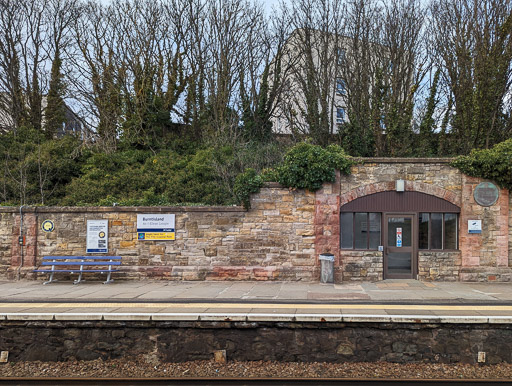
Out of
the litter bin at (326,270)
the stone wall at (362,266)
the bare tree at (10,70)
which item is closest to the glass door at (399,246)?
the stone wall at (362,266)

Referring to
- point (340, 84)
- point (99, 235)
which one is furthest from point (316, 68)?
point (99, 235)

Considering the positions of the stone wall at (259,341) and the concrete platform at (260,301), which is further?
the concrete platform at (260,301)

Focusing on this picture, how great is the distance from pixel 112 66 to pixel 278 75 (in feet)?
30.5

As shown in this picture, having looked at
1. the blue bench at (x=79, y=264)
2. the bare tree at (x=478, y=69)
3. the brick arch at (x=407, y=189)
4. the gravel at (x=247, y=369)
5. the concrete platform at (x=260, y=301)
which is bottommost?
the gravel at (x=247, y=369)

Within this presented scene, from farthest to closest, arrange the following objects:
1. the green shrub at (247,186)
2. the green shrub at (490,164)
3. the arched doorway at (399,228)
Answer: the arched doorway at (399,228), the green shrub at (247,186), the green shrub at (490,164)

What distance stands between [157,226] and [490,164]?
1038 cm

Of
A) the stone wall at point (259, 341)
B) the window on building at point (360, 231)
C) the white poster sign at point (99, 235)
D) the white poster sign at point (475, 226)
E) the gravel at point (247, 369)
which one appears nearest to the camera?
the gravel at point (247, 369)

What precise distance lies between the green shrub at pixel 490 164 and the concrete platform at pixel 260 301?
319 cm

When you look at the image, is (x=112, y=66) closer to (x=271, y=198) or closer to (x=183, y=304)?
(x=271, y=198)

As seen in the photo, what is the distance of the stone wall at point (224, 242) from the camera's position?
1203 centimetres

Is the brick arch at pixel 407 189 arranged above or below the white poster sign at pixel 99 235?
above

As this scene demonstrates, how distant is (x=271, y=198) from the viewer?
1214 cm

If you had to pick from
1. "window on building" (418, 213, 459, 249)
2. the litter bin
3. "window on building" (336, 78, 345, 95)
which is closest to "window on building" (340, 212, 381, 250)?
the litter bin

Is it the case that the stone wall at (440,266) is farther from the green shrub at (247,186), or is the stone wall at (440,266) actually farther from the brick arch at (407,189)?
the green shrub at (247,186)
